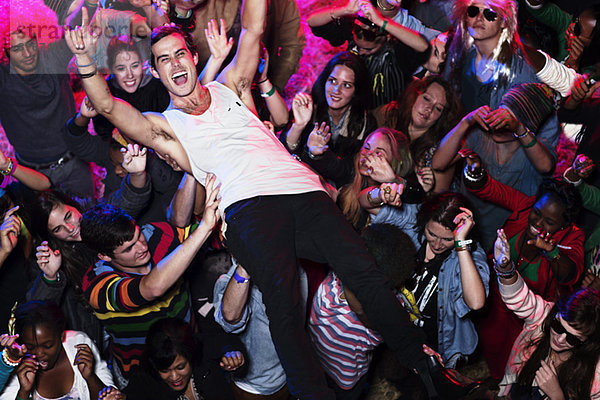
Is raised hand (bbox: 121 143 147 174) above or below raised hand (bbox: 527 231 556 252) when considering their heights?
above

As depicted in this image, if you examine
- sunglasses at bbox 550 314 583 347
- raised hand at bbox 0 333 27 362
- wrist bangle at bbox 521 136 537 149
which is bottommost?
raised hand at bbox 0 333 27 362

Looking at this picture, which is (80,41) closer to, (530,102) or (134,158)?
(134,158)

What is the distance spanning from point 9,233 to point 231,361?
52.5 inches

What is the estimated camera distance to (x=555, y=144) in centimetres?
385

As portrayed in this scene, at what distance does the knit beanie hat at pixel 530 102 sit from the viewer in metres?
3.70

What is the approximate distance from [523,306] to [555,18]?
2.06m

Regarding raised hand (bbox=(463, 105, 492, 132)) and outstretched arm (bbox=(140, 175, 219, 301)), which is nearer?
outstretched arm (bbox=(140, 175, 219, 301))

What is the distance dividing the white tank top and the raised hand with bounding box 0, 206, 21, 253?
3.29ft

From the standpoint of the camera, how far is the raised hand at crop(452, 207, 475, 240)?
289 centimetres

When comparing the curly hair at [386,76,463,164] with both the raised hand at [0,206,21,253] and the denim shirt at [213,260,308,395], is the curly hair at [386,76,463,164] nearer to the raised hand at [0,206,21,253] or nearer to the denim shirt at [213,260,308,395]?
the denim shirt at [213,260,308,395]

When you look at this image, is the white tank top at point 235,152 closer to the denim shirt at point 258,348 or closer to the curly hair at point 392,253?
the curly hair at point 392,253

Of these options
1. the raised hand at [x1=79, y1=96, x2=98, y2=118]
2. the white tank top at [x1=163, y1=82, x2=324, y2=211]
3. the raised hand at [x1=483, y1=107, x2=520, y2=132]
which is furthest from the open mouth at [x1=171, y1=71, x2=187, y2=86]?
the raised hand at [x1=483, y1=107, x2=520, y2=132]

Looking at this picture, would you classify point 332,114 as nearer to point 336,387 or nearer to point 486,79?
point 486,79

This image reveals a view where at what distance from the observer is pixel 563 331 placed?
8.78 feet
